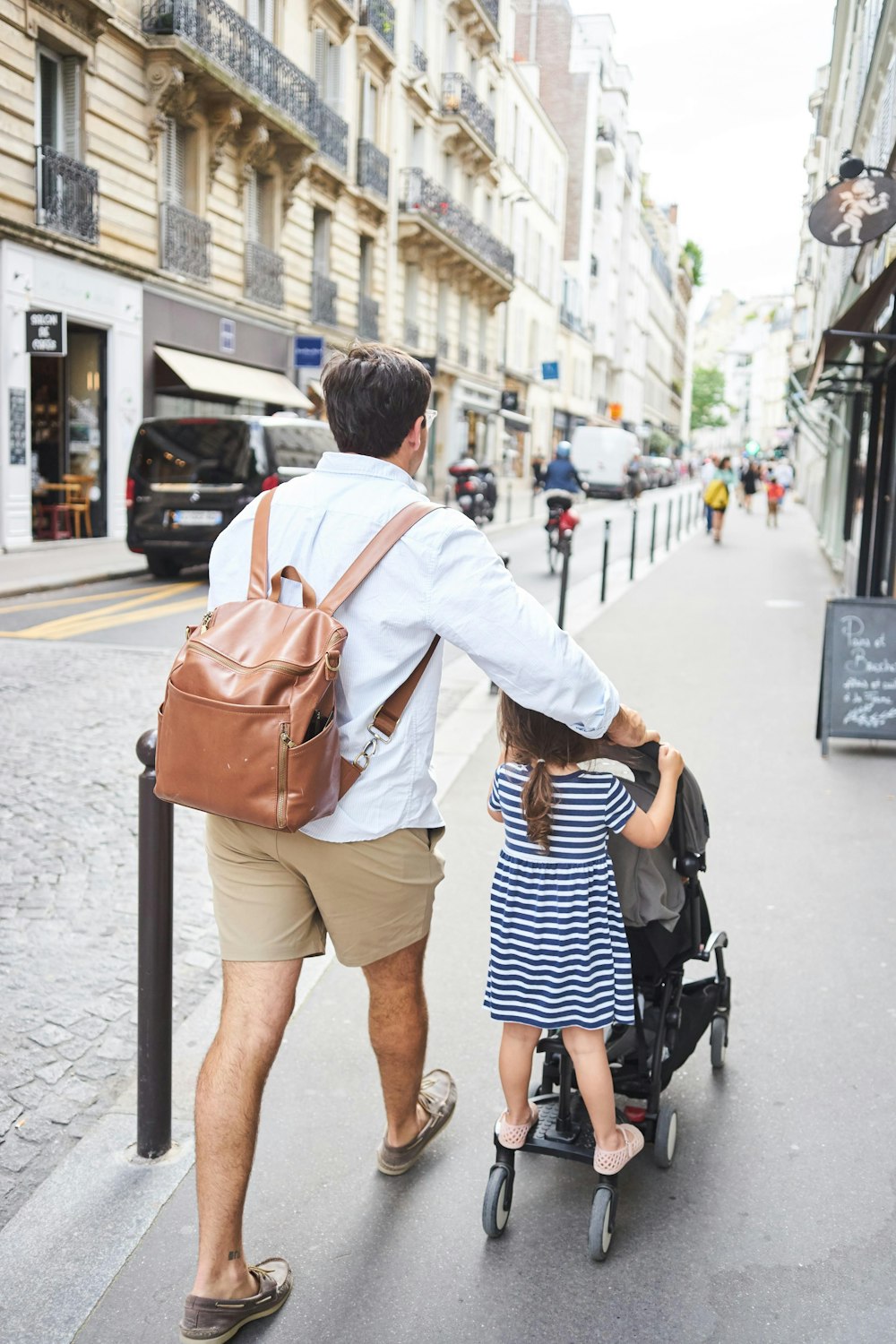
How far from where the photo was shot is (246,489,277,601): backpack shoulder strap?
7.52ft

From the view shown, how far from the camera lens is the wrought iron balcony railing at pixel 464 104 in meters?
36.3

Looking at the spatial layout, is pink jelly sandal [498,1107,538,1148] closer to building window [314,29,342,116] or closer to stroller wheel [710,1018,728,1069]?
stroller wheel [710,1018,728,1069]

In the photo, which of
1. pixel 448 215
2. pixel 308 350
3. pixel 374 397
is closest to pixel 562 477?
pixel 308 350

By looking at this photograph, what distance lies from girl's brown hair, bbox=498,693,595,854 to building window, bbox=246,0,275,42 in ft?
80.9

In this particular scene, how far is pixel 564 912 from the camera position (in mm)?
2650

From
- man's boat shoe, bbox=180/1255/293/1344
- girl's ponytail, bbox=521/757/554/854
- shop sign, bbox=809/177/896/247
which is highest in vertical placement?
shop sign, bbox=809/177/896/247

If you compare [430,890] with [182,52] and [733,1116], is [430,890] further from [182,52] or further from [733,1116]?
[182,52]

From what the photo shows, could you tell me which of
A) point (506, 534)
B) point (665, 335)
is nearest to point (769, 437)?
point (665, 335)

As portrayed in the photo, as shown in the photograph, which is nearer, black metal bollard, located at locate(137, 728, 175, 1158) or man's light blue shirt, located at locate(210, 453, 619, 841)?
man's light blue shirt, located at locate(210, 453, 619, 841)

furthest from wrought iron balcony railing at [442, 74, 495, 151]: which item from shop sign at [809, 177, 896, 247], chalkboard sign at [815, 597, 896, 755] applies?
chalkboard sign at [815, 597, 896, 755]

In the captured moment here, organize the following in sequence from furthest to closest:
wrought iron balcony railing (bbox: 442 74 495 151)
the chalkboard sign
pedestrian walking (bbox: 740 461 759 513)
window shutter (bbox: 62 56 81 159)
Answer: pedestrian walking (bbox: 740 461 759 513) < wrought iron balcony railing (bbox: 442 74 495 151) < window shutter (bbox: 62 56 81 159) < the chalkboard sign

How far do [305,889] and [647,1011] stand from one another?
3.34ft

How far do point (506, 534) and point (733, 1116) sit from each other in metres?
23.2

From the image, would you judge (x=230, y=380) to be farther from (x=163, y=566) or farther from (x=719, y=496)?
(x=719, y=496)
